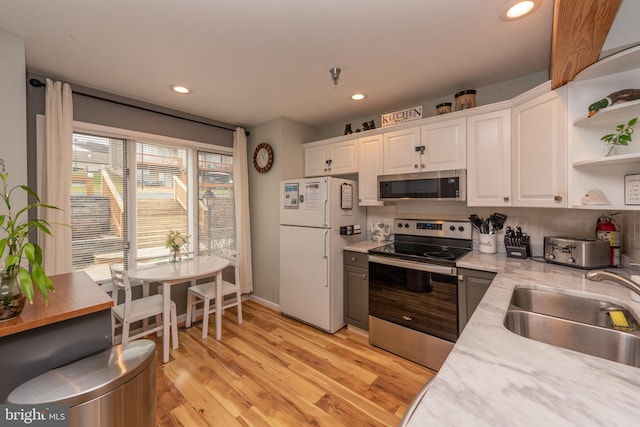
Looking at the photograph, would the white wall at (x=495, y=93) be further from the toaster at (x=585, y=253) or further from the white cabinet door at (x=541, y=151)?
the toaster at (x=585, y=253)

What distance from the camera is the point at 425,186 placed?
2.53 m

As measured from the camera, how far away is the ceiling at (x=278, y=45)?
4.85 feet

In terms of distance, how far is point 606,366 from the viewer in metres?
0.75

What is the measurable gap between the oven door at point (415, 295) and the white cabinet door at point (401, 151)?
92 centimetres

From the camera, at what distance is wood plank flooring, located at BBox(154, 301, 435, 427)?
1724mm

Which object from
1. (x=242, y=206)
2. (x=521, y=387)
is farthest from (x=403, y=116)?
(x=521, y=387)

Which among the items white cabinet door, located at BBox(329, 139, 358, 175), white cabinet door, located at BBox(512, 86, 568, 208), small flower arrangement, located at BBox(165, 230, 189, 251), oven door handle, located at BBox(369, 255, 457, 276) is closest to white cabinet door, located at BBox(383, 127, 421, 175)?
white cabinet door, located at BBox(329, 139, 358, 175)

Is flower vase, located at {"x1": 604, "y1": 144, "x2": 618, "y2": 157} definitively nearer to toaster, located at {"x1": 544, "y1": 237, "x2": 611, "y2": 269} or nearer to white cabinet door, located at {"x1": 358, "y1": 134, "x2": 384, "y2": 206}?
toaster, located at {"x1": 544, "y1": 237, "x2": 611, "y2": 269}

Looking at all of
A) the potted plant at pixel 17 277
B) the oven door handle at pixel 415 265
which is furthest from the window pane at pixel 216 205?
the potted plant at pixel 17 277

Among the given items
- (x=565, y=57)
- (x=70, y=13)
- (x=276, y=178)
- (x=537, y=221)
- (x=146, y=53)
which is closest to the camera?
(x=565, y=57)

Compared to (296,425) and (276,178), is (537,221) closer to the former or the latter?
(296,425)

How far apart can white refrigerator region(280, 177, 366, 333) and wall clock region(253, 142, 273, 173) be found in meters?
0.44

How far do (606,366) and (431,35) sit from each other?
185 centimetres

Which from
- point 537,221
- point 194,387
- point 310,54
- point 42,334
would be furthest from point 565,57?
point 194,387
